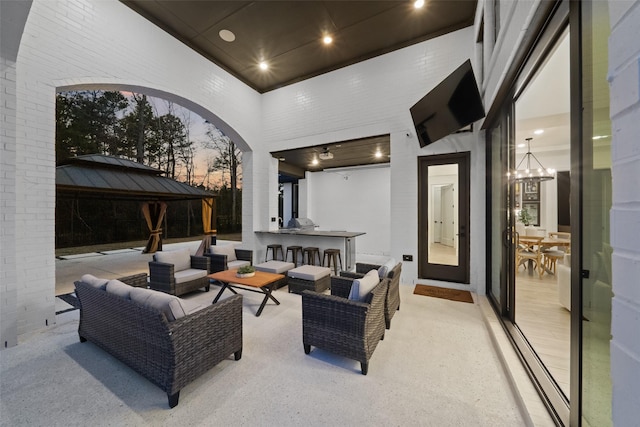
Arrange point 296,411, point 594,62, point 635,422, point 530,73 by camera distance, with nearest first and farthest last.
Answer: point 635,422 → point 594,62 → point 296,411 → point 530,73

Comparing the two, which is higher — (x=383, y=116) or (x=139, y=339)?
(x=383, y=116)

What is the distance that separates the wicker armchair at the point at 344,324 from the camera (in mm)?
2174

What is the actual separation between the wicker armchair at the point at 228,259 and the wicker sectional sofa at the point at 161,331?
2174 millimetres

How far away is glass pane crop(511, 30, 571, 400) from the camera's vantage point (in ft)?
8.27

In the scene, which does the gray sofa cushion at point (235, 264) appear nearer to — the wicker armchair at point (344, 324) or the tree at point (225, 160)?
the wicker armchair at point (344, 324)

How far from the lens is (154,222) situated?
8.83 metres

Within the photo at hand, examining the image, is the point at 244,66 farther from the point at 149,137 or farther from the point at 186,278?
the point at 149,137

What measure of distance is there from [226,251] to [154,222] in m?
5.61

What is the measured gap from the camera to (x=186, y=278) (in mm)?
4055

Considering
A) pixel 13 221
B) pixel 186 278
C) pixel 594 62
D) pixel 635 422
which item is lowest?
pixel 186 278

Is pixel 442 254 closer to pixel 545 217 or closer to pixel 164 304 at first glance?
pixel 164 304

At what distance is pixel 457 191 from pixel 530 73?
8.50 ft

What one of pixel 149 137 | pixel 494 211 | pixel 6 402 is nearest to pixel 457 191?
pixel 494 211

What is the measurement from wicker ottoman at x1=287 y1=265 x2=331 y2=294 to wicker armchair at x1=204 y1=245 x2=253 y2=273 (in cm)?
131
